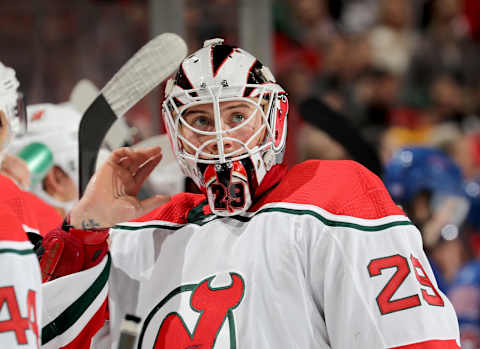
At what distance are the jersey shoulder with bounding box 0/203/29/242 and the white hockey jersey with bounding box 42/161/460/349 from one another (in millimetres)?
303

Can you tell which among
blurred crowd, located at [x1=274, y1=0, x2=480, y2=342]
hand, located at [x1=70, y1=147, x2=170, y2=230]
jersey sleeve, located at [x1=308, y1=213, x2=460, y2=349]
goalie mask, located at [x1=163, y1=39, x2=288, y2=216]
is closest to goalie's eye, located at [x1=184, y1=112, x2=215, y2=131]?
goalie mask, located at [x1=163, y1=39, x2=288, y2=216]

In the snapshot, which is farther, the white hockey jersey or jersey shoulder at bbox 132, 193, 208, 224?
jersey shoulder at bbox 132, 193, 208, 224

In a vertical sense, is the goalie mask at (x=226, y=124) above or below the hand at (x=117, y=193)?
above

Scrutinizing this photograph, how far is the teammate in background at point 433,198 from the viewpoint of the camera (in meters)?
3.95

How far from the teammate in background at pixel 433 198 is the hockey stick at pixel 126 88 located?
6.55 feet

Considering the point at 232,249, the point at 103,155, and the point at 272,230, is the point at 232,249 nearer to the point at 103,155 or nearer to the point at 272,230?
the point at 272,230

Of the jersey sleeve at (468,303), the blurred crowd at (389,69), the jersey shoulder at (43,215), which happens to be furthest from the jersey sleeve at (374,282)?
the blurred crowd at (389,69)

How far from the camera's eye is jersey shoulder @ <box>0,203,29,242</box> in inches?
61.2

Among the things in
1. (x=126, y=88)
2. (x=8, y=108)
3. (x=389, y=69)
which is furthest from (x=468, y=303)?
(x=389, y=69)

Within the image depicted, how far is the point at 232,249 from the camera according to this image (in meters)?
1.83

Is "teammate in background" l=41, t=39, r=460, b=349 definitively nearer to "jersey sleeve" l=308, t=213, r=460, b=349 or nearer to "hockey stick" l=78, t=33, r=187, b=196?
"jersey sleeve" l=308, t=213, r=460, b=349

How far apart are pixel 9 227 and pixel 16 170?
113 cm

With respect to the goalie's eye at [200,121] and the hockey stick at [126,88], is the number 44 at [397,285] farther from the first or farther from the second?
the hockey stick at [126,88]

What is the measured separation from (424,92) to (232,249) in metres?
5.18
